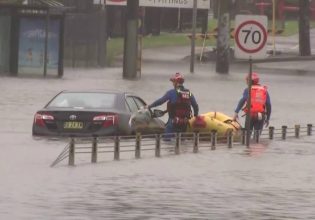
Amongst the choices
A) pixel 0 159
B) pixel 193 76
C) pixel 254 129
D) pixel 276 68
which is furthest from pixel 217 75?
pixel 0 159

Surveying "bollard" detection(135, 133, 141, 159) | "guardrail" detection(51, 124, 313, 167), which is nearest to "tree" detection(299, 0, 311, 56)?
"guardrail" detection(51, 124, 313, 167)

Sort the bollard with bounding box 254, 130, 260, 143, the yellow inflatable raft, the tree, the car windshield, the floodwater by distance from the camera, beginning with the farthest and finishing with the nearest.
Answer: the tree, the yellow inflatable raft, the bollard with bounding box 254, 130, 260, 143, the car windshield, the floodwater

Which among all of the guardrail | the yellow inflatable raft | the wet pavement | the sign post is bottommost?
the wet pavement

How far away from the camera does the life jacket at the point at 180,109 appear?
81.4 feet

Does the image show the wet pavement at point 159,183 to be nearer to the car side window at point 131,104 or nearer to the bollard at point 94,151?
the bollard at point 94,151

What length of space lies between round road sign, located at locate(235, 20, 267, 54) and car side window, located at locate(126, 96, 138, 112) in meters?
2.96

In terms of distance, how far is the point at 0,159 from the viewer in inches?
766

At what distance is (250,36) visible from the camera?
23.6m

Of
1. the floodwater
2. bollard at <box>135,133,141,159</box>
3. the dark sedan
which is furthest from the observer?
the dark sedan

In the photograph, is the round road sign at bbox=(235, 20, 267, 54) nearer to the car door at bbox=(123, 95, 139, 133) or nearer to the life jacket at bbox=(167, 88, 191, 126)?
the life jacket at bbox=(167, 88, 191, 126)

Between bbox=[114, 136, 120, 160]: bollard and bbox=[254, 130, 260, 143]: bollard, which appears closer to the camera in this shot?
bbox=[114, 136, 120, 160]: bollard

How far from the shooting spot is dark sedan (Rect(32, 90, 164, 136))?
23.8 m

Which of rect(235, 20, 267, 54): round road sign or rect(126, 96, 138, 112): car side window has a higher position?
rect(235, 20, 267, 54): round road sign

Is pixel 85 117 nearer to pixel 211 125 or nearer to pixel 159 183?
pixel 211 125
